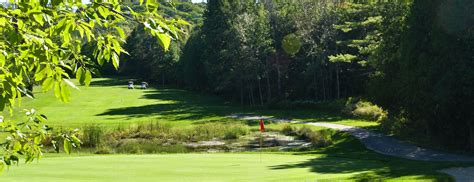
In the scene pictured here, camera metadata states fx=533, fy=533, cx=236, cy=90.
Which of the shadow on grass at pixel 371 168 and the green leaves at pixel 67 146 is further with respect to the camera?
the shadow on grass at pixel 371 168

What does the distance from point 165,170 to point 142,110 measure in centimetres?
4215

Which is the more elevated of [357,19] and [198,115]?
[357,19]

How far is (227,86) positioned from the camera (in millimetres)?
64312

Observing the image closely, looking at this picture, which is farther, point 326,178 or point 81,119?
point 81,119

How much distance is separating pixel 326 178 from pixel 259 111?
4114 cm

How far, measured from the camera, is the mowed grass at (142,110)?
4506cm

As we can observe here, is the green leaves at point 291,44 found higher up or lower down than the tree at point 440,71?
higher up

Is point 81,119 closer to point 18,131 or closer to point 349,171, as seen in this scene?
point 349,171

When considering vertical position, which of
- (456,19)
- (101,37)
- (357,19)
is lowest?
(101,37)

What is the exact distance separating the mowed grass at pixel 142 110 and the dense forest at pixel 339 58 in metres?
4.10

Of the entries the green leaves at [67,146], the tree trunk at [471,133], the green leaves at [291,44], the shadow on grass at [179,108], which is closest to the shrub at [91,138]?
the shadow on grass at [179,108]

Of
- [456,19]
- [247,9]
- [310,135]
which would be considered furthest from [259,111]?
[456,19]

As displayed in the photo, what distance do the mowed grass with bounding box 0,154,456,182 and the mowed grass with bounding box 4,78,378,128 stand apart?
19763mm

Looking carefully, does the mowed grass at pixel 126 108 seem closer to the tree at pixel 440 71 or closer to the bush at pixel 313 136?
the bush at pixel 313 136
